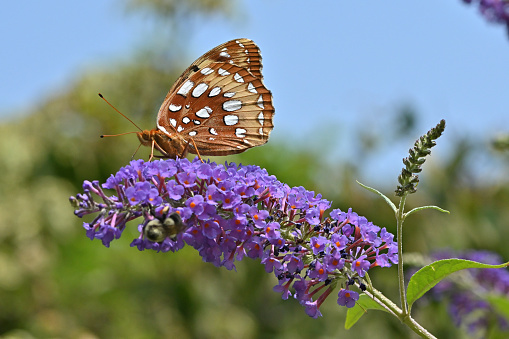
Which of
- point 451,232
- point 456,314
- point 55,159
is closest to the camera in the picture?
point 456,314

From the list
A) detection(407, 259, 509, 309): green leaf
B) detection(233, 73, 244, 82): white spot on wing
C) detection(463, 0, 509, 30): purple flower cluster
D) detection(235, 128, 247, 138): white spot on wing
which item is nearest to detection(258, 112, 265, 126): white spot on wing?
detection(235, 128, 247, 138): white spot on wing

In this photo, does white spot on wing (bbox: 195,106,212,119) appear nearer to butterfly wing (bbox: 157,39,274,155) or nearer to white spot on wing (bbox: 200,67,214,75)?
butterfly wing (bbox: 157,39,274,155)

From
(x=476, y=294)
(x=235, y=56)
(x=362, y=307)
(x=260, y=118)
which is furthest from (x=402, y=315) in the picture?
(x=235, y=56)

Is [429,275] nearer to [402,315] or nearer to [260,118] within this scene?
[402,315]

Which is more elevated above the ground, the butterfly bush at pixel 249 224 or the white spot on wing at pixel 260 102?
the white spot on wing at pixel 260 102

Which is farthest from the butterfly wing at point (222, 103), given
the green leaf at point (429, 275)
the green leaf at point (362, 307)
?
the green leaf at point (429, 275)

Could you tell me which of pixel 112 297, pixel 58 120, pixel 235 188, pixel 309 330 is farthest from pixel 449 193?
pixel 58 120

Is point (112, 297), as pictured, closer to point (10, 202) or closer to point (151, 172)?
point (10, 202)

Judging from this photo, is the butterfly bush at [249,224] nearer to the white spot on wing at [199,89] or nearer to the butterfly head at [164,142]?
the butterfly head at [164,142]
